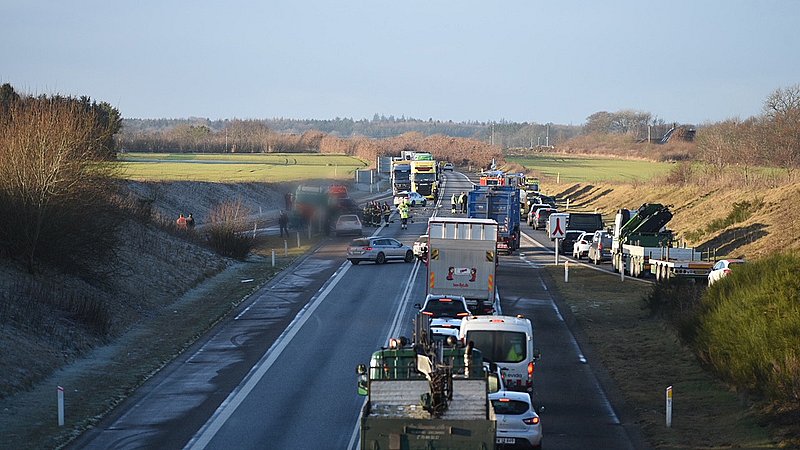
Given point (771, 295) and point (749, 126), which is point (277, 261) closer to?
point (771, 295)

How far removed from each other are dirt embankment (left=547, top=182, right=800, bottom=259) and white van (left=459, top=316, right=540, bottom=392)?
21.4 meters

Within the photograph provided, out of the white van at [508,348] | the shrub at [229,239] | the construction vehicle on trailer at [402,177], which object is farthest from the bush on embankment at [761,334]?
the construction vehicle on trailer at [402,177]

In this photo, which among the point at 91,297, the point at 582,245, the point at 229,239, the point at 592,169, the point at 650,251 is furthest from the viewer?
the point at 592,169

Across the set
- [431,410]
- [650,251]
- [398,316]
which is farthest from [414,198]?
[431,410]

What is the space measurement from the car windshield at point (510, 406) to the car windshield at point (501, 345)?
4.02m

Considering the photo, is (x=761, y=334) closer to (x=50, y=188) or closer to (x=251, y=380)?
(x=251, y=380)

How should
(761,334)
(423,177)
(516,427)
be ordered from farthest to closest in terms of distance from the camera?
1. (423,177)
2. (761,334)
3. (516,427)

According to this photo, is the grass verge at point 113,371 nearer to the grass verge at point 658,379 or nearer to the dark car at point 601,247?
the grass verge at point 658,379

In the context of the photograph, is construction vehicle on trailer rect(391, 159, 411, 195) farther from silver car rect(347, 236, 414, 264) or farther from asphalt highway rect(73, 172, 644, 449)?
asphalt highway rect(73, 172, 644, 449)

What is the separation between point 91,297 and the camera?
1362 inches

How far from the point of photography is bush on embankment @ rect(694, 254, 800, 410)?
20328mm

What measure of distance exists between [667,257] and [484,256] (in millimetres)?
11120

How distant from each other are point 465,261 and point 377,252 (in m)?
16.4

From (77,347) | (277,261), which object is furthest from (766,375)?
(277,261)
